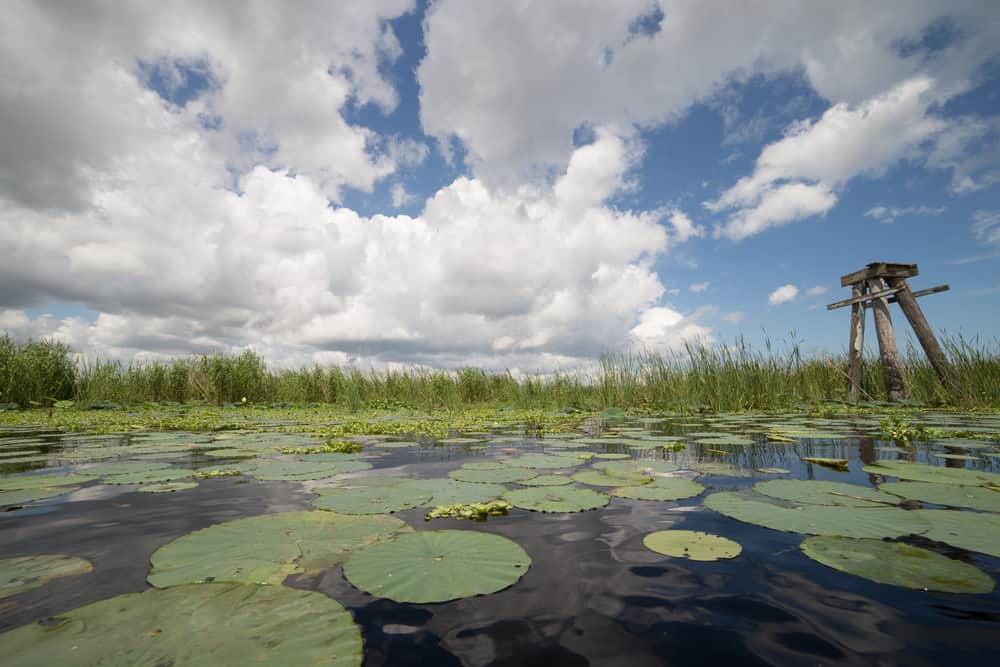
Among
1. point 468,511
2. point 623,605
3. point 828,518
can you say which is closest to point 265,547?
point 468,511

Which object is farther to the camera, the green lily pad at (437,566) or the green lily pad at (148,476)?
the green lily pad at (148,476)

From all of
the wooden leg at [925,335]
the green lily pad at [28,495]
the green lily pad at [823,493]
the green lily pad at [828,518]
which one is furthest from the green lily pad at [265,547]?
the wooden leg at [925,335]

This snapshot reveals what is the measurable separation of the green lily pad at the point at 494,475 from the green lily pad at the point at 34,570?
1.74 meters

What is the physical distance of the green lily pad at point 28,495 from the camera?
218 centimetres

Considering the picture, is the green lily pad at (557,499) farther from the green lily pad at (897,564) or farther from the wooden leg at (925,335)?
the wooden leg at (925,335)

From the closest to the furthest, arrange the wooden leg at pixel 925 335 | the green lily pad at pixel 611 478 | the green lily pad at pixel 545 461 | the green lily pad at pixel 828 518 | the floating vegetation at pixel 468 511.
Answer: the green lily pad at pixel 828 518
the floating vegetation at pixel 468 511
the green lily pad at pixel 611 478
the green lily pad at pixel 545 461
the wooden leg at pixel 925 335

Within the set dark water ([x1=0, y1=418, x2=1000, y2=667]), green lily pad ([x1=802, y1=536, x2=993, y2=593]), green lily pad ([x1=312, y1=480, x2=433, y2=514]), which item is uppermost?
green lily pad ([x1=802, y1=536, x2=993, y2=593])

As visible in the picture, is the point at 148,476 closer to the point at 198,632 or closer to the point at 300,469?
the point at 300,469

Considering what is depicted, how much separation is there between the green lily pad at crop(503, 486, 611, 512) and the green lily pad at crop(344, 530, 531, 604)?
471 mm

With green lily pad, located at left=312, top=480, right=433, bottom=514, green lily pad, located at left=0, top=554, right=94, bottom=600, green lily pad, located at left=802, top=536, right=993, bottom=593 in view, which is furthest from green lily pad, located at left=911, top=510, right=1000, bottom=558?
green lily pad, located at left=0, top=554, right=94, bottom=600

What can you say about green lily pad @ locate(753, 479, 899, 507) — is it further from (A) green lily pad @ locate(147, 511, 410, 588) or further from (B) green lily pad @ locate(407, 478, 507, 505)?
(A) green lily pad @ locate(147, 511, 410, 588)

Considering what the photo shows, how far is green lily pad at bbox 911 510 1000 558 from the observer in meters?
1.48

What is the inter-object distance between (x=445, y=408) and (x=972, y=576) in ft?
35.8

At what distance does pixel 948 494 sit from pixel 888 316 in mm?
7909
